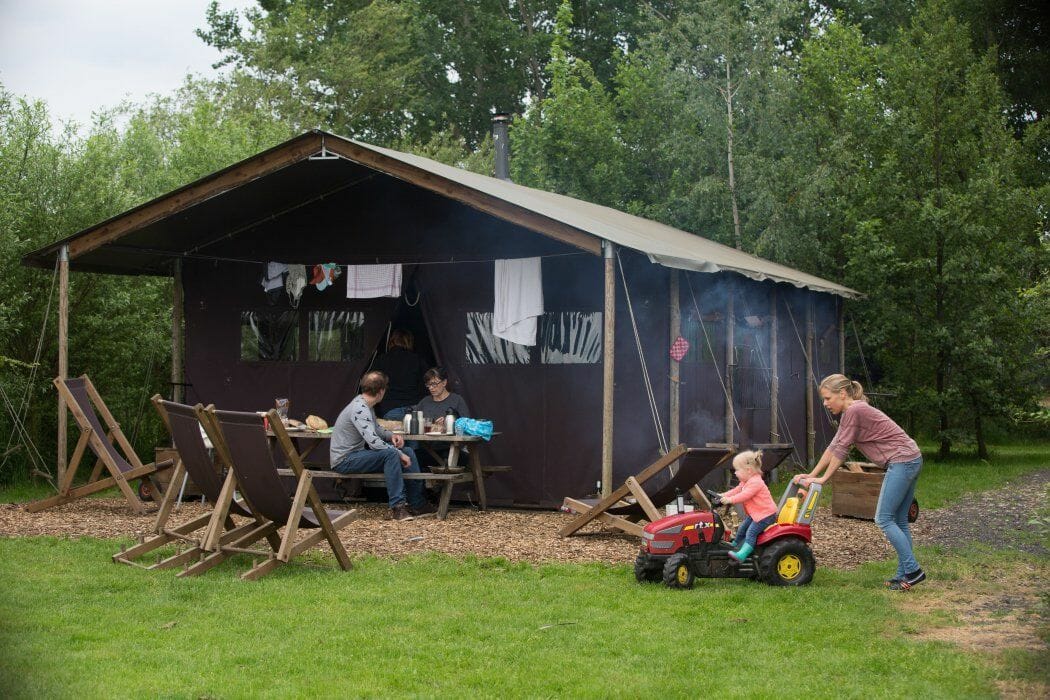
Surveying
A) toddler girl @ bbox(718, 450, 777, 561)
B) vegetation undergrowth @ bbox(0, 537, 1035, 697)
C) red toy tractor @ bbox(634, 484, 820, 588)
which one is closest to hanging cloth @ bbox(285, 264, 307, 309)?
vegetation undergrowth @ bbox(0, 537, 1035, 697)

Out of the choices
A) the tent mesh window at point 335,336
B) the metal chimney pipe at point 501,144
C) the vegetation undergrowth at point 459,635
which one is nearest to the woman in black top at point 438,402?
the tent mesh window at point 335,336

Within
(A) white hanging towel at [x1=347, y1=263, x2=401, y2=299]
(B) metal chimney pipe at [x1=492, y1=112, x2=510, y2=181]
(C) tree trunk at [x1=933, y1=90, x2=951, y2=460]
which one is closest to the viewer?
(A) white hanging towel at [x1=347, y1=263, x2=401, y2=299]

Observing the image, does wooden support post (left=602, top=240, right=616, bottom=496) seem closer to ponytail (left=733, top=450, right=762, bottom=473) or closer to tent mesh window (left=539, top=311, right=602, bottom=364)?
tent mesh window (left=539, top=311, right=602, bottom=364)

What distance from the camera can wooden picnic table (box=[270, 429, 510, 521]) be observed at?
8.65 metres

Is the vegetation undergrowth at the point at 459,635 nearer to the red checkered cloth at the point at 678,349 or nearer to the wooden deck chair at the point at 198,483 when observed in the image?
the wooden deck chair at the point at 198,483

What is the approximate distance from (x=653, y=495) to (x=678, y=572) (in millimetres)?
1581

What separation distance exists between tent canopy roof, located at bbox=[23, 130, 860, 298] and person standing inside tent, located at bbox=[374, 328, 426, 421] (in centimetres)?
161

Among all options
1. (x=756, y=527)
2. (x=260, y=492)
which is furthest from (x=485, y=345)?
(x=756, y=527)

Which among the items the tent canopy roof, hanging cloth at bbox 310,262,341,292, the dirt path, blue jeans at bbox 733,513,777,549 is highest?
the tent canopy roof

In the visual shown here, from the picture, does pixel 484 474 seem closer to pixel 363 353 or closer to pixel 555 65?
pixel 363 353

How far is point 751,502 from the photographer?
6.24 metres

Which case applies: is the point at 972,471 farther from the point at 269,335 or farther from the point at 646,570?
the point at 646,570

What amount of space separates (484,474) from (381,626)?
4.61 metres

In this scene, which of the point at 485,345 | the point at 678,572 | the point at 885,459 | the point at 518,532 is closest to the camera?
the point at 678,572
